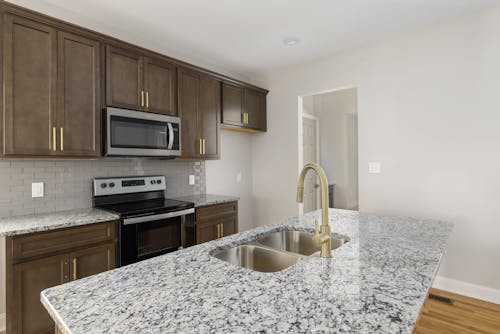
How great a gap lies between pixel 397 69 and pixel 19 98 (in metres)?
Result: 3.32

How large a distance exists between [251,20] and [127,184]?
6.44 ft

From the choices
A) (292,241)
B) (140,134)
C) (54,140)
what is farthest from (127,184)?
(292,241)

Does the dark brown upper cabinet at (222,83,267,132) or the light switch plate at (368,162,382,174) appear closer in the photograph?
the light switch plate at (368,162,382,174)

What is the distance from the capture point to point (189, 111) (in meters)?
3.06

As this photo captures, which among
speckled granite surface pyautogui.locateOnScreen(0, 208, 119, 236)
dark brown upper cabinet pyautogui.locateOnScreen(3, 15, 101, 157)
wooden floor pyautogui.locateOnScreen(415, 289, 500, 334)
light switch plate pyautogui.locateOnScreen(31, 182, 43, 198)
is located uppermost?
dark brown upper cabinet pyautogui.locateOnScreen(3, 15, 101, 157)

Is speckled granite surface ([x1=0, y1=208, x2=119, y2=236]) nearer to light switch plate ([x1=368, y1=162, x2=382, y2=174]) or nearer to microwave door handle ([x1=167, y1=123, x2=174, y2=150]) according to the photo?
microwave door handle ([x1=167, y1=123, x2=174, y2=150])

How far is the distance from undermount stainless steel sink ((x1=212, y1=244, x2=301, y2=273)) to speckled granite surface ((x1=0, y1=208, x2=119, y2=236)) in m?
1.26

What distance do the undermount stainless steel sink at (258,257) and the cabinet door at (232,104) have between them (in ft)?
7.63

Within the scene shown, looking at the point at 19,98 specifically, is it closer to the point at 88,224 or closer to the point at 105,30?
the point at 88,224

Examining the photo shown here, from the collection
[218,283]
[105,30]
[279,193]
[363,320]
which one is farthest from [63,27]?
[279,193]

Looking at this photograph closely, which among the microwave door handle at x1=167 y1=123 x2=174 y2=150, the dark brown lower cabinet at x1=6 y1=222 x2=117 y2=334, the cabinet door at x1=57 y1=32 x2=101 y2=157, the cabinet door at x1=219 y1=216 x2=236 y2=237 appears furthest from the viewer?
the cabinet door at x1=219 y1=216 x2=236 y2=237

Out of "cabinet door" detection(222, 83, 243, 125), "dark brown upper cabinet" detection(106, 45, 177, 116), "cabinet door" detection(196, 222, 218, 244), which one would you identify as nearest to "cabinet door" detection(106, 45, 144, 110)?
"dark brown upper cabinet" detection(106, 45, 177, 116)

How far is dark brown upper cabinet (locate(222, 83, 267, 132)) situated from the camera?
138 inches

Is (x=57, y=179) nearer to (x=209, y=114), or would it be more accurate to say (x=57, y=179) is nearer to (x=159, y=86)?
(x=159, y=86)
